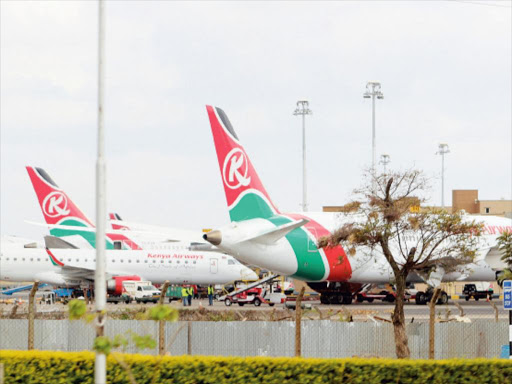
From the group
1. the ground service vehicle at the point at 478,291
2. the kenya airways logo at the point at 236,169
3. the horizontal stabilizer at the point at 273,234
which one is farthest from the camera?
the ground service vehicle at the point at 478,291

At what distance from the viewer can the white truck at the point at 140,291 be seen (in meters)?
56.9

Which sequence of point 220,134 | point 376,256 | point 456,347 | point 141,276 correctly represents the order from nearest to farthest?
1. point 456,347
2. point 220,134
3. point 376,256
4. point 141,276

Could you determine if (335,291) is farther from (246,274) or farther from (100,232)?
(100,232)

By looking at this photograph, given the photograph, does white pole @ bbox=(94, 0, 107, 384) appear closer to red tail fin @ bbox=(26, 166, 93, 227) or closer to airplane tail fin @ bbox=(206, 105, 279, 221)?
airplane tail fin @ bbox=(206, 105, 279, 221)

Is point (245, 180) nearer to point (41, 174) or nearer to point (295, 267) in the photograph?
point (295, 267)

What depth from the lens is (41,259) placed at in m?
61.8

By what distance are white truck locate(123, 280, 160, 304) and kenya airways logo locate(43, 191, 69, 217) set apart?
42.0 ft

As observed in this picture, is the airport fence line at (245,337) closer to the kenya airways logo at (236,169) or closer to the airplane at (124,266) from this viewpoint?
the kenya airways logo at (236,169)

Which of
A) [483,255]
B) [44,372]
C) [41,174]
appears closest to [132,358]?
[44,372]

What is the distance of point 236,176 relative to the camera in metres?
42.5

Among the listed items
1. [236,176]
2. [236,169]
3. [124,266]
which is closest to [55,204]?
[124,266]

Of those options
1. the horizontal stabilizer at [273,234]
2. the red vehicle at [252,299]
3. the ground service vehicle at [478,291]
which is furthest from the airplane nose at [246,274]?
the horizontal stabilizer at [273,234]

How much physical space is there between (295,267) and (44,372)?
30400mm

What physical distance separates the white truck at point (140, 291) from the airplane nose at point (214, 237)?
1656 centimetres
